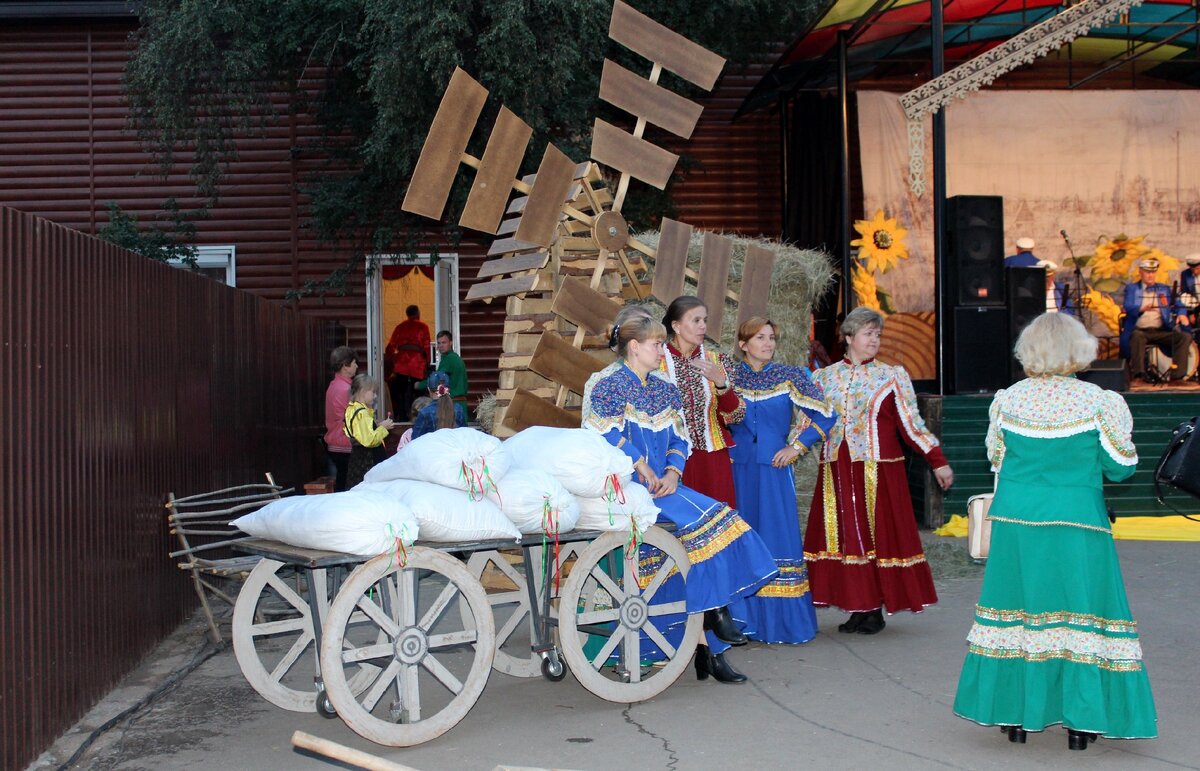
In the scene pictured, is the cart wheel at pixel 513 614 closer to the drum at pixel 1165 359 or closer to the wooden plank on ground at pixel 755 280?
the wooden plank on ground at pixel 755 280

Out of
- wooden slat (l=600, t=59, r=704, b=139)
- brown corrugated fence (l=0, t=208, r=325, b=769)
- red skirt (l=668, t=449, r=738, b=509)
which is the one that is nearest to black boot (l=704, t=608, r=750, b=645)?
red skirt (l=668, t=449, r=738, b=509)

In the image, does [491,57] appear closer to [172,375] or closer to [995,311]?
[995,311]

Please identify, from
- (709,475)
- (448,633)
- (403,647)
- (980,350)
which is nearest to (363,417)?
(709,475)

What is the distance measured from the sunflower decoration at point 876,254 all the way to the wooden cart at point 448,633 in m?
9.81

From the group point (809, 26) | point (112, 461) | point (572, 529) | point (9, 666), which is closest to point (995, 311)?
point (809, 26)

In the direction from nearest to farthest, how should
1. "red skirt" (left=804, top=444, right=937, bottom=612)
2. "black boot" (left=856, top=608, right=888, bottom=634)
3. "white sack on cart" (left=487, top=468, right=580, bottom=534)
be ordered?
Result: "white sack on cart" (left=487, top=468, right=580, bottom=534)
"red skirt" (left=804, top=444, right=937, bottom=612)
"black boot" (left=856, top=608, right=888, bottom=634)

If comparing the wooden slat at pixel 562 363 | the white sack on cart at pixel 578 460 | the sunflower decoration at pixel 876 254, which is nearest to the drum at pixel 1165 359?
the sunflower decoration at pixel 876 254

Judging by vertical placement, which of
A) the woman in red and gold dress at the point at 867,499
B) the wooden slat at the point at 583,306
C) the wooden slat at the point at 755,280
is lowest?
the woman in red and gold dress at the point at 867,499

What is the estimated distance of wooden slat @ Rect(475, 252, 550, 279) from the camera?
9055 millimetres

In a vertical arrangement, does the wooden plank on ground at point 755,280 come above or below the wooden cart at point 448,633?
above

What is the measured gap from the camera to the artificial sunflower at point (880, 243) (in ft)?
51.2

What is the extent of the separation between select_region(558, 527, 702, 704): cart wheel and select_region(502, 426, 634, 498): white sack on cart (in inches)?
9.7

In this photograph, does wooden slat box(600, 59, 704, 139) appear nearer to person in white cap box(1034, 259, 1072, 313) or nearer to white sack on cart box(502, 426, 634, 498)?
white sack on cart box(502, 426, 634, 498)

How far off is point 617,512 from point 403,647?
107cm
